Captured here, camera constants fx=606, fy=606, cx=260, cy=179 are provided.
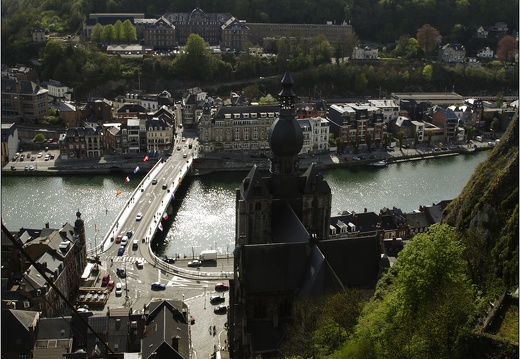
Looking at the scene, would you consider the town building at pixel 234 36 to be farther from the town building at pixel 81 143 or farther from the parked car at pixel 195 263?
the parked car at pixel 195 263

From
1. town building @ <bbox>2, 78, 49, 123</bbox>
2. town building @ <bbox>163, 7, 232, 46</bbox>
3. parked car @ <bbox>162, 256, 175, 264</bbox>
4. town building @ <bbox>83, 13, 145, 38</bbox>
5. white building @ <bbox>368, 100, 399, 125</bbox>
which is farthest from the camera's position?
town building @ <bbox>163, 7, 232, 46</bbox>

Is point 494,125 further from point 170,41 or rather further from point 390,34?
point 170,41

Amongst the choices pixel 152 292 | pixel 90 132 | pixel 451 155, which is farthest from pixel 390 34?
pixel 152 292

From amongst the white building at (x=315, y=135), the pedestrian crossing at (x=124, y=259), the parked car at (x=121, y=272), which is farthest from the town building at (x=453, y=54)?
the parked car at (x=121, y=272)

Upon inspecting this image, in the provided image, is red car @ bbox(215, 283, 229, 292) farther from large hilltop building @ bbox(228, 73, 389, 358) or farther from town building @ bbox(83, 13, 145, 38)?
town building @ bbox(83, 13, 145, 38)

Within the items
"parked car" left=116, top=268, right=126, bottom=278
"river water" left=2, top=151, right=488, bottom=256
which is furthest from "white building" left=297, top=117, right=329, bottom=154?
"parked car" left=116, top=268, right=126, bottom=278

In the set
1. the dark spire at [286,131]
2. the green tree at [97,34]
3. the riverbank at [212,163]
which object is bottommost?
the riverbank at [212,163]
